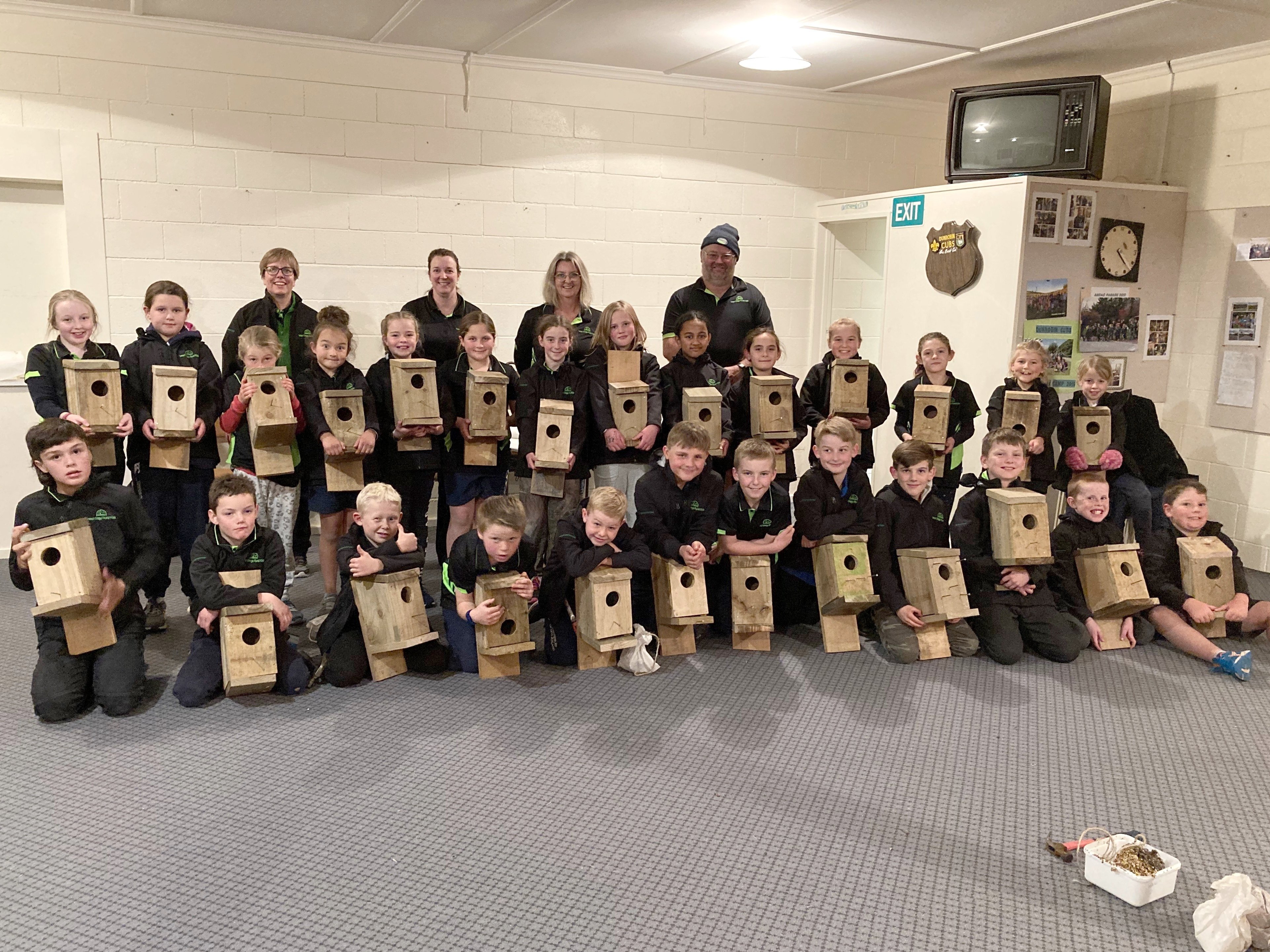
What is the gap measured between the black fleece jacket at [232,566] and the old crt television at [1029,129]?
4.07 meters

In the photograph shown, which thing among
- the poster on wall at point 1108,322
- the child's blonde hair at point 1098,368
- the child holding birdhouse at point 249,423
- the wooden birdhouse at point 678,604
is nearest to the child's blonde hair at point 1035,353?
the child's blonde hair at point 1098,368

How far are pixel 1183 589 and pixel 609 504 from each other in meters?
2.40

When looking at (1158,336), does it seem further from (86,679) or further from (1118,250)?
(86,679)

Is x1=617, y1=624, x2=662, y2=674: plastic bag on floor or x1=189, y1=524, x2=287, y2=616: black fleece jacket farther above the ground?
x1=189, y1=524, x2=287, y2=616: black fleece jacket

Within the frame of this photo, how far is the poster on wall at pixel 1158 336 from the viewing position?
5281mm

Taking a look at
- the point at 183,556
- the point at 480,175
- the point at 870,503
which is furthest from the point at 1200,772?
the point at 480,175

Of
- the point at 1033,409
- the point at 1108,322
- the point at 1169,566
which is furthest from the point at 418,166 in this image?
the point at 1169,566

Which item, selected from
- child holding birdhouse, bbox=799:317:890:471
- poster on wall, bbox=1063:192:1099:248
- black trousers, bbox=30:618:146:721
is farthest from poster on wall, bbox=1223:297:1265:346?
black trousers, bbox=30:618:146:721

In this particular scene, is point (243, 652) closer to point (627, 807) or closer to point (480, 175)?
point (627, 807)

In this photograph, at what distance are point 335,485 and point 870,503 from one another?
2154mm

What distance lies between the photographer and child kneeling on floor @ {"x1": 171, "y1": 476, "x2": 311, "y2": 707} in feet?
10.5

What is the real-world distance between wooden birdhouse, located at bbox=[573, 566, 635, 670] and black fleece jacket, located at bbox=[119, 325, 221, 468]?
1.65 meters

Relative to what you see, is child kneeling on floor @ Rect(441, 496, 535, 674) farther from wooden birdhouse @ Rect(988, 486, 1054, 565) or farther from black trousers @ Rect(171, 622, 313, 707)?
wooden birdhouse @ Rect(988, 486, 1054, 565)

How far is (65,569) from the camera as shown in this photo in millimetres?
3023
